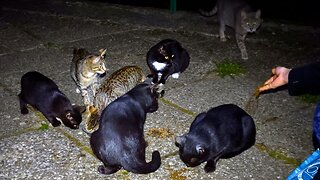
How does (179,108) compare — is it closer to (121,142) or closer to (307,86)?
(121,142)

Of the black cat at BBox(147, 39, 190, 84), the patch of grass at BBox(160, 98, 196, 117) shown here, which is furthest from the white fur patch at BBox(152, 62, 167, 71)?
the patch of grass at BBox(160, 98, 196, 117)

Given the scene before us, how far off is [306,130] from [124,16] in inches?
199

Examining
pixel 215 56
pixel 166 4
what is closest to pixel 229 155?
pixel 215 56

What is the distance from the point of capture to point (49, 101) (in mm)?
4367

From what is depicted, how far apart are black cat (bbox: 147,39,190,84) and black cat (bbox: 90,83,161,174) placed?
1445mm

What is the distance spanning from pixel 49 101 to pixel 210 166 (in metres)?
1.77

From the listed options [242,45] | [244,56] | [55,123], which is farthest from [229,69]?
[55,123]

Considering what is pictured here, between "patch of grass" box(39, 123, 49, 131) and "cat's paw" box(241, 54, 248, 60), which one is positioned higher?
"cat's paw" box(241, 54, 248, 60)

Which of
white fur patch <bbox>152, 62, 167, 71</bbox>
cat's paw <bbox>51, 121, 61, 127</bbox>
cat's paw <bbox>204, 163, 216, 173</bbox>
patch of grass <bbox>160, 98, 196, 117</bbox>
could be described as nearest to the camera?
cat's paw <bbox>204, 163, 216, 173</bbox>

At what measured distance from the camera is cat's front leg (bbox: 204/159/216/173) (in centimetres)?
381

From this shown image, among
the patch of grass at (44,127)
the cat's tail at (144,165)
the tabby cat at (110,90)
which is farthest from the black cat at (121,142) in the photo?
the patch of grass at (44,127)

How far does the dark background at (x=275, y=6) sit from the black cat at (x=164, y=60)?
15.5ft

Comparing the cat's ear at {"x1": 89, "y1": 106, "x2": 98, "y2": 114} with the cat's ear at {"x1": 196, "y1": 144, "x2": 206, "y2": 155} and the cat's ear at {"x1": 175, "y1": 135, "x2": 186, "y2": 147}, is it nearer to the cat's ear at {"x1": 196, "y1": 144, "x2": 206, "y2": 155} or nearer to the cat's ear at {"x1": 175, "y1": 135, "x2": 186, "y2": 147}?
the cat's ear at {"x1": 175, "y1": 135, "x2": 186, "y2": 147}

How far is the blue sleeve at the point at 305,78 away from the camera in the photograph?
3.28m
